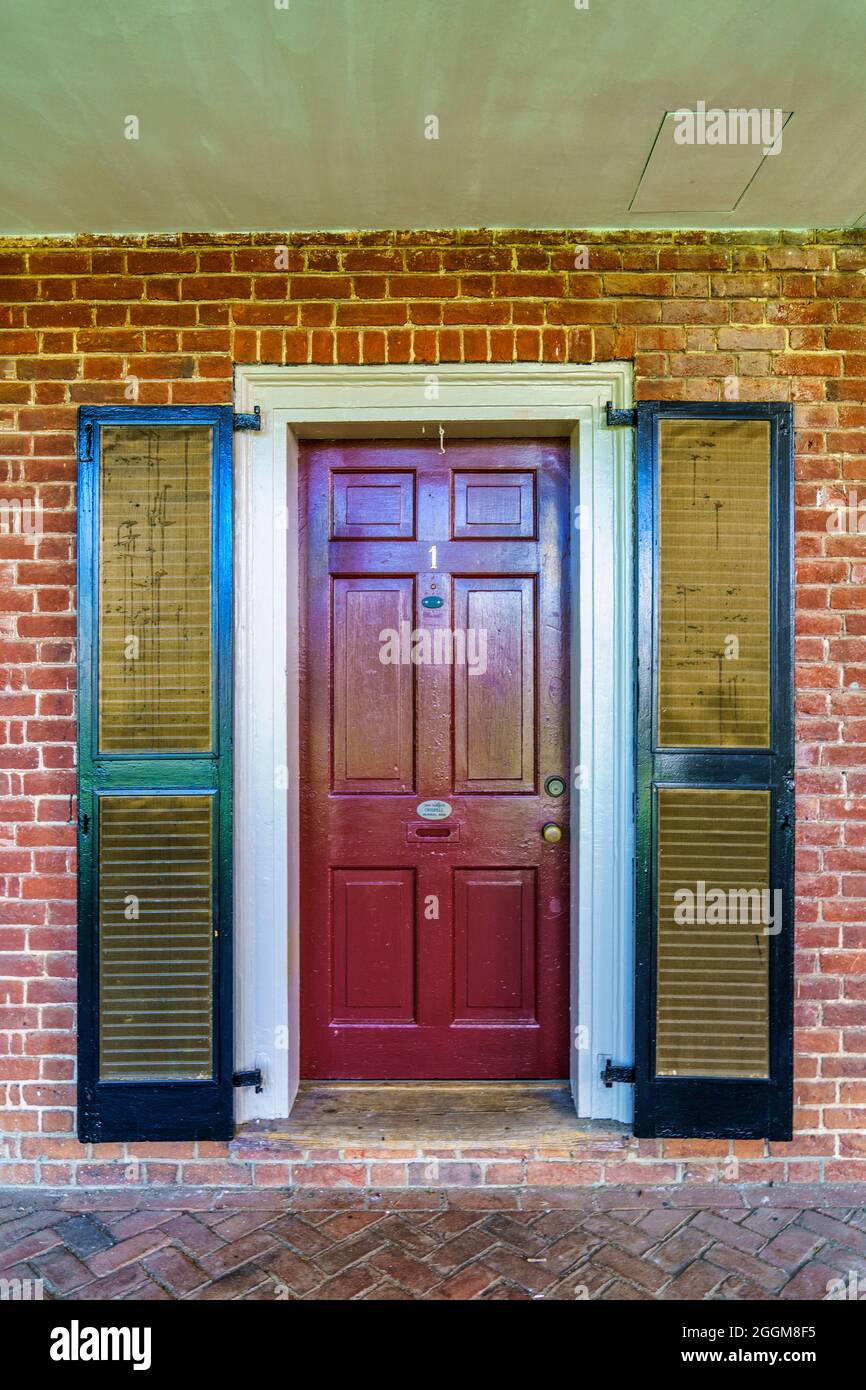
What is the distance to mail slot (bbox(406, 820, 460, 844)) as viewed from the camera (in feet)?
9.48

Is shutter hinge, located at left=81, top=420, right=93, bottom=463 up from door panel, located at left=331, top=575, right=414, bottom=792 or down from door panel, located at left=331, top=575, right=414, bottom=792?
up

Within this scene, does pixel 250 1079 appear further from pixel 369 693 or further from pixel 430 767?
pixel 369 693

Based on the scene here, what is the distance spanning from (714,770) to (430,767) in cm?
97

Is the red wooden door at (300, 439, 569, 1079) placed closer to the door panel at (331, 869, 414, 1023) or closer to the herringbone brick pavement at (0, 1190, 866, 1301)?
the door panel at (331, 869, 414, 1023)

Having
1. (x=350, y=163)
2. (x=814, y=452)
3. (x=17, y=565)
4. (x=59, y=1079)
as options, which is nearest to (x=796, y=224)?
(x=814, y=452)

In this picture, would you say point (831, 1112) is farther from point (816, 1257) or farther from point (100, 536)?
point (100, 536)

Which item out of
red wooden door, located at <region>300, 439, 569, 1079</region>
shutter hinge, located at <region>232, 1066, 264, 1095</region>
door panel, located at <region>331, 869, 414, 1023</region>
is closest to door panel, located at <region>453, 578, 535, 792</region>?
red wooden door, located at <region>300, 439, 569, 1079</region>

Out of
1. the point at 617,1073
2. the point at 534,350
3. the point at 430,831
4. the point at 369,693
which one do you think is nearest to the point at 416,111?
the point at 534,350

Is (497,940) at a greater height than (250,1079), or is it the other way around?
(497,940)

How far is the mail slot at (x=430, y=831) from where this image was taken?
289 cm

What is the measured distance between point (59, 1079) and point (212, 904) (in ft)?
2.64

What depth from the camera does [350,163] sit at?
2260mm

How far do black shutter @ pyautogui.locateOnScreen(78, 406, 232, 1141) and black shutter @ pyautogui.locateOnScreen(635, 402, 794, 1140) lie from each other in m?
1.35

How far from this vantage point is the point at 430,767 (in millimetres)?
2887
